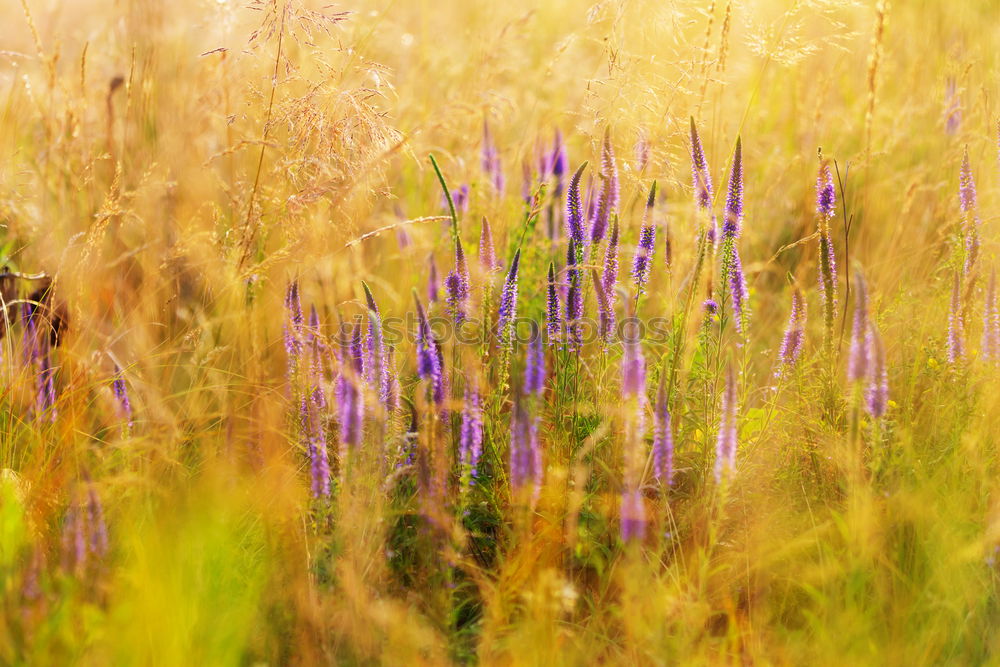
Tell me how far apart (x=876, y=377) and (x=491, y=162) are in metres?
2.01

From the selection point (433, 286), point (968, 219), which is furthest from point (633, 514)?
point (968, 219)

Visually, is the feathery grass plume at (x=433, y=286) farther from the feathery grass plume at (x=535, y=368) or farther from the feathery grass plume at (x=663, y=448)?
the feathery grass plume at (x=663, y=448)

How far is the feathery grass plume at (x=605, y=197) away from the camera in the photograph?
2.10m

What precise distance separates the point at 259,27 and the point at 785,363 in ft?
5.92

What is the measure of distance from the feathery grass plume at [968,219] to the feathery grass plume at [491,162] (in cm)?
158

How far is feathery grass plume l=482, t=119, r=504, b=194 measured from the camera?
3.31 meters

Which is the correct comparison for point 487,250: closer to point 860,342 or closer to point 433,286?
point 433,286

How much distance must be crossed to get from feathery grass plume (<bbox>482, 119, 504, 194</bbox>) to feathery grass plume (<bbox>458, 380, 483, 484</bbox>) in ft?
5.39

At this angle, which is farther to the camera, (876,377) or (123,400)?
(123,400)

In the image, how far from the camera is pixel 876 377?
169 centimetres

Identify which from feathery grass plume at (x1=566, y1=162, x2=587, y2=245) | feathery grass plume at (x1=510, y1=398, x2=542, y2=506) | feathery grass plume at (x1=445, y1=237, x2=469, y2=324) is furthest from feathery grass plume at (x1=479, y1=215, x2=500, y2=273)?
feathery grass plume at (x1=510, y1=398, x2=542, y2=506)

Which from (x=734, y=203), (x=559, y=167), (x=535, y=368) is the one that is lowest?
(x=535, y=368)

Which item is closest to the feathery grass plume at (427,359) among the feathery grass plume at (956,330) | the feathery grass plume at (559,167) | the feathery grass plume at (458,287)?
the feathery grass plume at (458,287)

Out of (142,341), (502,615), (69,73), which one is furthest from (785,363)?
(69,73)
